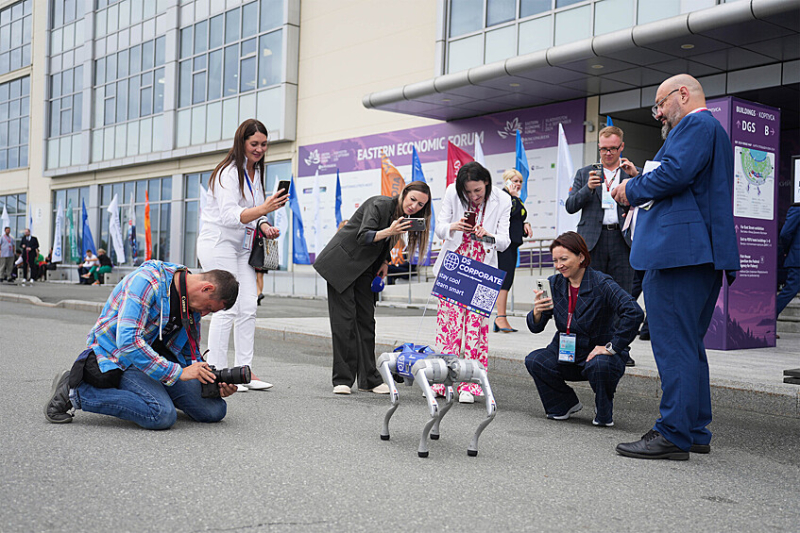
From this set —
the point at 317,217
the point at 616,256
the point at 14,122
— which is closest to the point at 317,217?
the point at 317,217

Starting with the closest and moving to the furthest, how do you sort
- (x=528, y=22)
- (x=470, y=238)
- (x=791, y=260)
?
(x=470, y=238)
(x=791, y=260)
(x=528, y=22)

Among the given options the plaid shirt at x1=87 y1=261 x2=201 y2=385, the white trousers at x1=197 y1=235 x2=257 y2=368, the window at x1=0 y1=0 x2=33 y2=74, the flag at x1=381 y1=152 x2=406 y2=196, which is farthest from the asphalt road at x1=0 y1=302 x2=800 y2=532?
the window at x1=0 y1=0 x2=33 y2=74

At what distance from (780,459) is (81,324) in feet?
34.5

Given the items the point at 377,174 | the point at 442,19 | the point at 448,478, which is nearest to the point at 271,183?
the point at 377,174

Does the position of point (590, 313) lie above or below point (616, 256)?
below

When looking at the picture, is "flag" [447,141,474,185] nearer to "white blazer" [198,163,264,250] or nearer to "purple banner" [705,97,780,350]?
"purple banner" [705,97,780,350]

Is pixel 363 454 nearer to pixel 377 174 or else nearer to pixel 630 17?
pixel 630 17

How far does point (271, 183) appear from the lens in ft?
88.7

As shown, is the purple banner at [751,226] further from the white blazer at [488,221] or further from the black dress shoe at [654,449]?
the black dress shoe at [654,449]

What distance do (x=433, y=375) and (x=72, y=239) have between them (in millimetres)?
33990

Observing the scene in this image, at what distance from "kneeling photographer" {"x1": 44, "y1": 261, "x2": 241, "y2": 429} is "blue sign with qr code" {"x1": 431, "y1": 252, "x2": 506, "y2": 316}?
5.75 ft

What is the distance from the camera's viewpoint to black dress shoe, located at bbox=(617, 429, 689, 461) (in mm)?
4148

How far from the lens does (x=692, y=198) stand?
4.23 m

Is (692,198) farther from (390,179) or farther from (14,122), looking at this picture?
(14,122)
